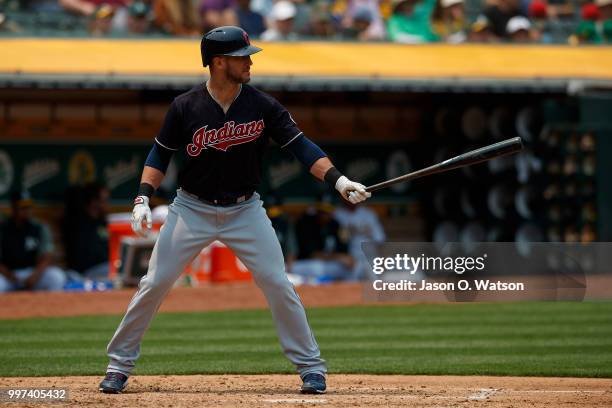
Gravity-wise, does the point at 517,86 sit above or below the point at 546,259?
above

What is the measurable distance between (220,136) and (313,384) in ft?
4.27

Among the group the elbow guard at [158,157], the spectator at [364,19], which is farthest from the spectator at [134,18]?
the elbow guard at [158,157]

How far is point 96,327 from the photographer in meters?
10.2

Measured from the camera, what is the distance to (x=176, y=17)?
14047 millimetres

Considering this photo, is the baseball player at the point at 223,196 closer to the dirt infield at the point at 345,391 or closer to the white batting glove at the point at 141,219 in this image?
the white batting glove at the point at 141,219

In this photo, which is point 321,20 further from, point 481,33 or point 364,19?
point 481,33

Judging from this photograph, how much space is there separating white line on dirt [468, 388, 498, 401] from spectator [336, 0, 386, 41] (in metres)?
8.44

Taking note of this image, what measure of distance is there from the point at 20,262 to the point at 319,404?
7993 mm

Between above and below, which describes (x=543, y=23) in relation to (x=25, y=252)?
above

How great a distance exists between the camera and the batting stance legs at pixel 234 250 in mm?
6129

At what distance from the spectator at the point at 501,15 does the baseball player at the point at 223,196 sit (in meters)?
9.53

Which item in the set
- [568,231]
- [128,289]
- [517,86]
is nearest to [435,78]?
[517,86]

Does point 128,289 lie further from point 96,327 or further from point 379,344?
point 379,344

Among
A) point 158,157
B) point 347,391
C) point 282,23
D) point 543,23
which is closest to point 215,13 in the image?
point 282,23
